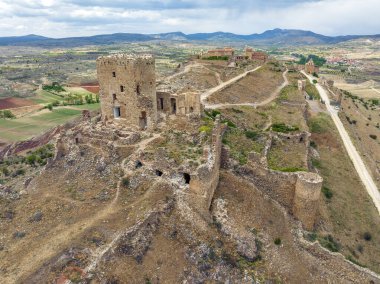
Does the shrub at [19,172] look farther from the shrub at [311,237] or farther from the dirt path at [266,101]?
the shrub at [311,237]

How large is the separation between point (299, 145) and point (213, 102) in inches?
A: 707

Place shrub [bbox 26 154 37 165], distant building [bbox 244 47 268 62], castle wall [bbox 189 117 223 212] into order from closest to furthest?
castle wall [bbox 189 117 223 212] → shrub [bbox 26 154 37 165] → distant building [bbox 244 47 268 62]

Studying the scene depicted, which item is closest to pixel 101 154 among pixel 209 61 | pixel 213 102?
pixel 213 102

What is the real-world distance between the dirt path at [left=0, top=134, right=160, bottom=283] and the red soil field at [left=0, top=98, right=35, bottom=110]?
10168cm

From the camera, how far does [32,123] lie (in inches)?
3927

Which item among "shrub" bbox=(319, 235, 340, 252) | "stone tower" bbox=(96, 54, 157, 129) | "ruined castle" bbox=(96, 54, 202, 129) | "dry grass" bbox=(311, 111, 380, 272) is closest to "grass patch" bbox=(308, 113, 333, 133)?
"dry grass" bbox=(311, 111, 380, 272)

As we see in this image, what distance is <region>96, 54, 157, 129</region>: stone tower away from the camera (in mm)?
36594

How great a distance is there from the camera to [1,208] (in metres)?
31.2

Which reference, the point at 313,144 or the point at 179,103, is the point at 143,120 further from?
the point at 313,144

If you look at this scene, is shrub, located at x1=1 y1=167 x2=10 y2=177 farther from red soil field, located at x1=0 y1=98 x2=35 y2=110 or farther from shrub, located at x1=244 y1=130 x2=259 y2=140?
red soil field, located at x1=0 y1=98 x2=35 y2=110

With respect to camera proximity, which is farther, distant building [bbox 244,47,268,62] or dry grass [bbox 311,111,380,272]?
distant building [bbox 244,47,268,62]

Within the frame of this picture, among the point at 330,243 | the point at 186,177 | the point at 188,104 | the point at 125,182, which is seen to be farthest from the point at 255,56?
the point at 125,182

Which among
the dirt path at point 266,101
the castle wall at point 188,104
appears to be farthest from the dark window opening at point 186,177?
the dirt path at point 266,101

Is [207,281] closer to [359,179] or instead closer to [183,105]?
[183,105]
